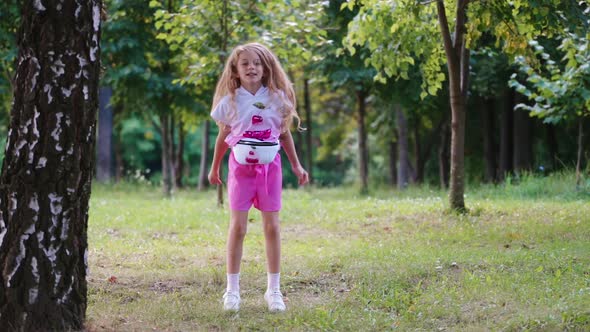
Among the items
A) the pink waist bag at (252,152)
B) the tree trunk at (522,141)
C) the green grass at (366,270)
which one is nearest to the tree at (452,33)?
the green grass at (366,270)

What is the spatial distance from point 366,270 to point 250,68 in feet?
8.02

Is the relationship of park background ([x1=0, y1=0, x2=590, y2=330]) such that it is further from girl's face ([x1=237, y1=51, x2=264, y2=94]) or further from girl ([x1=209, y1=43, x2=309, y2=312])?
girl's face ([x1=237, y1=51, x2=264, y2=94])

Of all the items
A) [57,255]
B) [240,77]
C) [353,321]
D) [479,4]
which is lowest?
[353,321]

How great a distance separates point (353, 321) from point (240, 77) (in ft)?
6.46

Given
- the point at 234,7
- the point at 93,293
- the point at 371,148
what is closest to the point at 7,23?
the point at 234,7

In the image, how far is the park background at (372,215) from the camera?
18.9 feet

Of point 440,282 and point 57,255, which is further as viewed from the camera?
point 440,282

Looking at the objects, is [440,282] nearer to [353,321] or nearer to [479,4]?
[353,321]

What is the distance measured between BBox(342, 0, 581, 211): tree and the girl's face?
14.4ft

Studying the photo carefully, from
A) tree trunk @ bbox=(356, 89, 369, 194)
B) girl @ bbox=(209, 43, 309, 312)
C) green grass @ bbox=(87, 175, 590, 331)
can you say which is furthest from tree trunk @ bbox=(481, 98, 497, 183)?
girl @ bbox=(209, 43, 309, 312)

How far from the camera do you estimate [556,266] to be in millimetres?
6902

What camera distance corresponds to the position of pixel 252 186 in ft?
18.8

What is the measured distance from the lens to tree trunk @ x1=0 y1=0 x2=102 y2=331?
181 inches

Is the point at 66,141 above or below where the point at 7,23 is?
below
